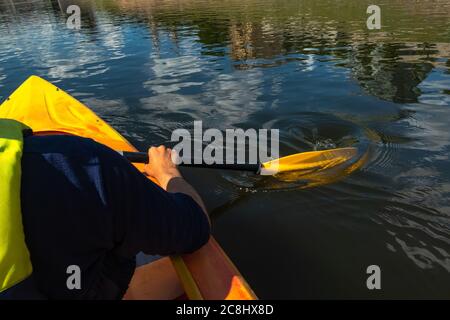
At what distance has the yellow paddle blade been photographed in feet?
16.6

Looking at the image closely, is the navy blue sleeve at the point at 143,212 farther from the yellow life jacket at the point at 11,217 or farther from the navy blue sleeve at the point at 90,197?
the yellow life jacket at the point at 11,217

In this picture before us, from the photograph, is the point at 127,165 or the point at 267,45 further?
the point at 267,45

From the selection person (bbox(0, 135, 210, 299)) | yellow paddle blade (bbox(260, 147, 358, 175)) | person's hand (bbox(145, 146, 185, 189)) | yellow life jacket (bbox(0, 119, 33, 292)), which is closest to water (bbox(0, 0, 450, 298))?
yellow paddle blade (bbox(260, 147, 358, 175))

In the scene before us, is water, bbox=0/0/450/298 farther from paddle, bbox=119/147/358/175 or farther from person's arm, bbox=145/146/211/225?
person's arm, bbox=145/146/211/225

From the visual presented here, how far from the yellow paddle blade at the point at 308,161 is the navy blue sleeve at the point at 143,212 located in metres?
3.13

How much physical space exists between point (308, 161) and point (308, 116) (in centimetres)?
221

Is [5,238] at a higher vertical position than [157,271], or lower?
higher

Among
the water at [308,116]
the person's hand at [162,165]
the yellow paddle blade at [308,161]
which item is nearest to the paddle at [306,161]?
the yellow paddle blade at [308,161]

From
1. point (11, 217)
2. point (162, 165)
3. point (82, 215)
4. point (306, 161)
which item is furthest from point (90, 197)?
point (306, 161)

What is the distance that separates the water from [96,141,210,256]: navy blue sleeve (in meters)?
1.83

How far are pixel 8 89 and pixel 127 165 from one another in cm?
1060

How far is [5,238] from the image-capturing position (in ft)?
Answer: 4.10
